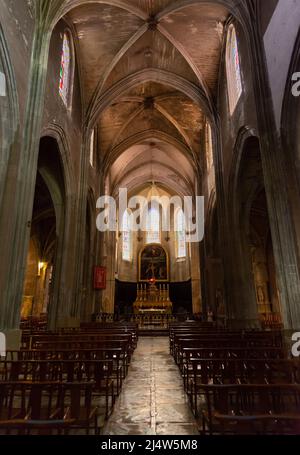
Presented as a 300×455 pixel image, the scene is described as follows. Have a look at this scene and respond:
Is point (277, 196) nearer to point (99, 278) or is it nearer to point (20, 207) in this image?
point (20, 207)

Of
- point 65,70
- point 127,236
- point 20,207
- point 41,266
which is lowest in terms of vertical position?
point 20,207

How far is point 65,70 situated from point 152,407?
532 inches

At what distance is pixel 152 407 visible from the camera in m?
3.92

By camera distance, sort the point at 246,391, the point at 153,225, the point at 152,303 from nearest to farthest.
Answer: the point at 246,391, the point at 152,303, the point at 153,225

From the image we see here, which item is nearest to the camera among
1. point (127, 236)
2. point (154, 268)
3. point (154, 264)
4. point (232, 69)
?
point (232, 69)

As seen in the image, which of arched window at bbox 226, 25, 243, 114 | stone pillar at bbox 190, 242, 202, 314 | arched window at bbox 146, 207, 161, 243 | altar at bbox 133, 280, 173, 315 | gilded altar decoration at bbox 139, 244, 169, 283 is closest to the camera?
arched window at bbox 226, 25, 243, 114

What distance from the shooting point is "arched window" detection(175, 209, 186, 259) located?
2998cm

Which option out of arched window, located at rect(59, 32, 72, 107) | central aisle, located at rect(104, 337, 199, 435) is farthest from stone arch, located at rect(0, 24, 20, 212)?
central aisle, located at rect(104, 337, 199, 435)

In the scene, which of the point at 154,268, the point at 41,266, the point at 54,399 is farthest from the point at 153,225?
the point at 54,399

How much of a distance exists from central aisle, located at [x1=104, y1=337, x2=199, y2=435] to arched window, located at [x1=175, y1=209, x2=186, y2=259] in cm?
2374

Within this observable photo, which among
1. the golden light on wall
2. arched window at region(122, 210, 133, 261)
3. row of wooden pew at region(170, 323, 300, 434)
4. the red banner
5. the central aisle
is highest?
arched window at region(122, 210, 133, 261)

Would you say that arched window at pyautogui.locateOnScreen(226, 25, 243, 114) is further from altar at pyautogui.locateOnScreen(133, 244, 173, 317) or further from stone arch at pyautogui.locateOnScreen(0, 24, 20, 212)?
altar at pyautogui.locateOnScreen(133, 244, 173, 317)

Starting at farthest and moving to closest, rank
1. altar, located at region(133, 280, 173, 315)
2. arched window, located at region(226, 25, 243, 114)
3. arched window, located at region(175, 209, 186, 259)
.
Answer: arched window, located at region(175, 209, 186, 259), altar, located at region(133, 280, 173, 315), arched window, located at region(226, 25, 243, 114)

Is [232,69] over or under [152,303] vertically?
over
